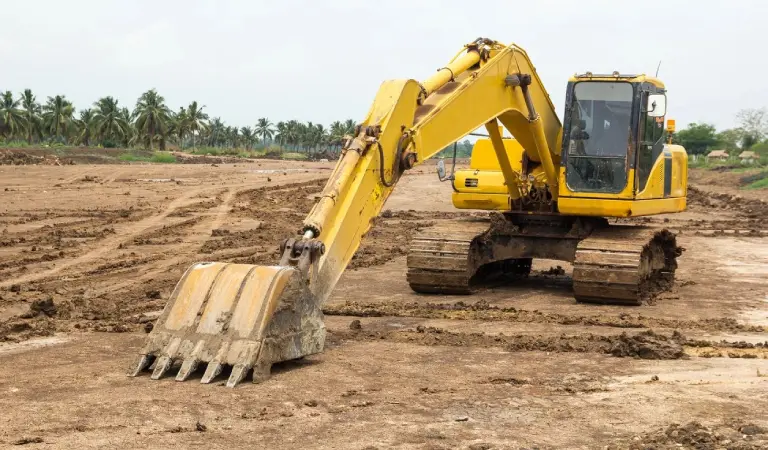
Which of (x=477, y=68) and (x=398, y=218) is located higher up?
(x=477, y=68)

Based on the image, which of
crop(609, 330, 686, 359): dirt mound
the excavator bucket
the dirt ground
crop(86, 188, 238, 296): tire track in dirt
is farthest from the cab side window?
crop(86, 188, 238, 296): tire track in dirt

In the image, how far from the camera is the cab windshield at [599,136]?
13.1 meters

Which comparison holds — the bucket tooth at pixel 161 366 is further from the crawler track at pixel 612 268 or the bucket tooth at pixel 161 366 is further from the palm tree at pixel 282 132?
the palm tree at pixel 282 132

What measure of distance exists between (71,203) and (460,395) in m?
20.9

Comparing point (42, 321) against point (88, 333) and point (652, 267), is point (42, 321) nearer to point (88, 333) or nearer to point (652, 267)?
point (88, 333)

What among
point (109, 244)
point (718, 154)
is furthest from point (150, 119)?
point (109, 244)

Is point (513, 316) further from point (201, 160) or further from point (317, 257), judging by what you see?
point (201, 160)

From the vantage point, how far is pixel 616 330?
1102 centimetres

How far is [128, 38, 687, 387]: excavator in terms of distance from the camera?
8.12 meters

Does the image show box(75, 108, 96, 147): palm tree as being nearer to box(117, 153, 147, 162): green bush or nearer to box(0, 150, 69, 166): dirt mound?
box(117, 153, 147, 162): green bush

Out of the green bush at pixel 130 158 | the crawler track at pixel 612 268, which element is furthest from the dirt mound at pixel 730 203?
the green bush at pixel 130 158

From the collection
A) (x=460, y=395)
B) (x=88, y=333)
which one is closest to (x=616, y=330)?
(x=460, y=395)

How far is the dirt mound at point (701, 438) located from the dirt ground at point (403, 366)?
0.07ft

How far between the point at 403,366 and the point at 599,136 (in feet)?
18.8
